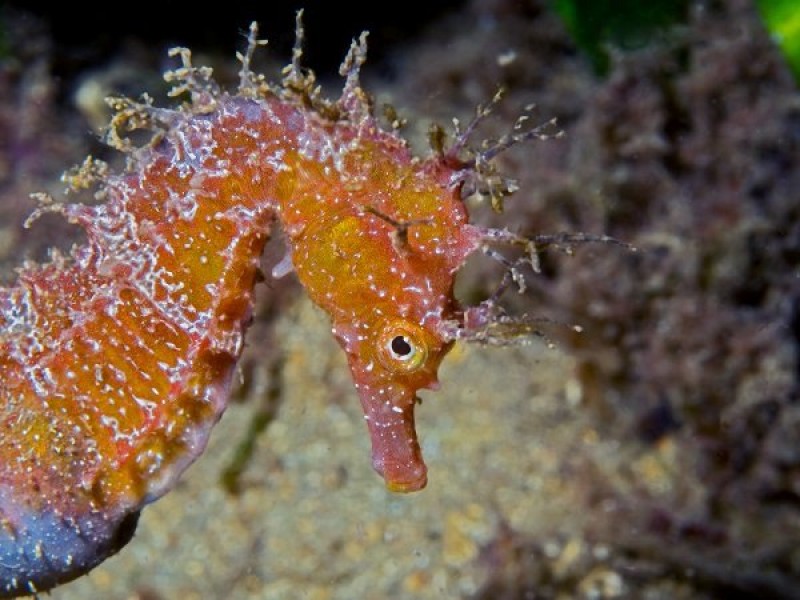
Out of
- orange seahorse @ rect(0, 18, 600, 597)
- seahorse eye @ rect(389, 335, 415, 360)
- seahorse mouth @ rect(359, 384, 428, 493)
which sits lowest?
seahorse mouth @ rect(359, 384, 428, 493)

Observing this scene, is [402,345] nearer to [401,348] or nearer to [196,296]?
[401,348]

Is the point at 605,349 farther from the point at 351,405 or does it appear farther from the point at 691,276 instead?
the point at 351,405

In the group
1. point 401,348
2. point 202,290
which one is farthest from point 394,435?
point 202,290

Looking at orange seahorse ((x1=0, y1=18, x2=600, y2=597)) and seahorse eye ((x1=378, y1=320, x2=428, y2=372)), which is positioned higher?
orange seahorse ((x1=0, y1=18, x2=600, y2=597))

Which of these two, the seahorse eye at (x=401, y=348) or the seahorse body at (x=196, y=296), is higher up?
the seahorse body at (x=196, y=296)

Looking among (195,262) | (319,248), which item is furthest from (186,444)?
(319,248)

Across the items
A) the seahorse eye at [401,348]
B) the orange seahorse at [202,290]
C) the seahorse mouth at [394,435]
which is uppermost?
the orange seahorse at [202,290]
